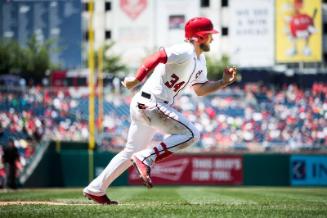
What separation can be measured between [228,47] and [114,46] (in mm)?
8220

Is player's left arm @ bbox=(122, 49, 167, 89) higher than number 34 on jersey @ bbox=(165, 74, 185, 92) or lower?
higher

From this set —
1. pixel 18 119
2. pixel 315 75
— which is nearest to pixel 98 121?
pixel 18 119

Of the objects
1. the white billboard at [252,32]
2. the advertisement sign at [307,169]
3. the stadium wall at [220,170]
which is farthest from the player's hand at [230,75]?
the white billboard at [252,32]

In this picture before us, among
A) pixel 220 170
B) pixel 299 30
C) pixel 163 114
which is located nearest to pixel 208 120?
pixel 220 170

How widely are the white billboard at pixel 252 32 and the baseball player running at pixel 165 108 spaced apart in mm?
37745

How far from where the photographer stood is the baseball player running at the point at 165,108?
24.6ft

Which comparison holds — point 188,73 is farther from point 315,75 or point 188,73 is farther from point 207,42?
point 315,75

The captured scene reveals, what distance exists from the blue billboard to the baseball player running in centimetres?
1761

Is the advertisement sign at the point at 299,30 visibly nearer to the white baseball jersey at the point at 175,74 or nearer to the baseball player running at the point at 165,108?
the baseball player running at the point at 165,108

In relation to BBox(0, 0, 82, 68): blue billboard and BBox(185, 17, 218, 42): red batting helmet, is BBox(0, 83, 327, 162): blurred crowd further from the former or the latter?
BBox(185, 17, 218, 42): red batting helmet

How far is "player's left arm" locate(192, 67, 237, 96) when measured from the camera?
7.86m

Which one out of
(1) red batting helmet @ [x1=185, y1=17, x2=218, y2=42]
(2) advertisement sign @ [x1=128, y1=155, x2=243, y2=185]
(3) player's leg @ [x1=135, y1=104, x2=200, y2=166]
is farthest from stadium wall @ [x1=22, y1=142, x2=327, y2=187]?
(1) red batting helmet @ [x1=185, y1=17, x2=218, y2=42]

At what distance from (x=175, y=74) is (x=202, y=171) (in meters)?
16.9

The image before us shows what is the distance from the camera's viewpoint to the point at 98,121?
28734 mm
